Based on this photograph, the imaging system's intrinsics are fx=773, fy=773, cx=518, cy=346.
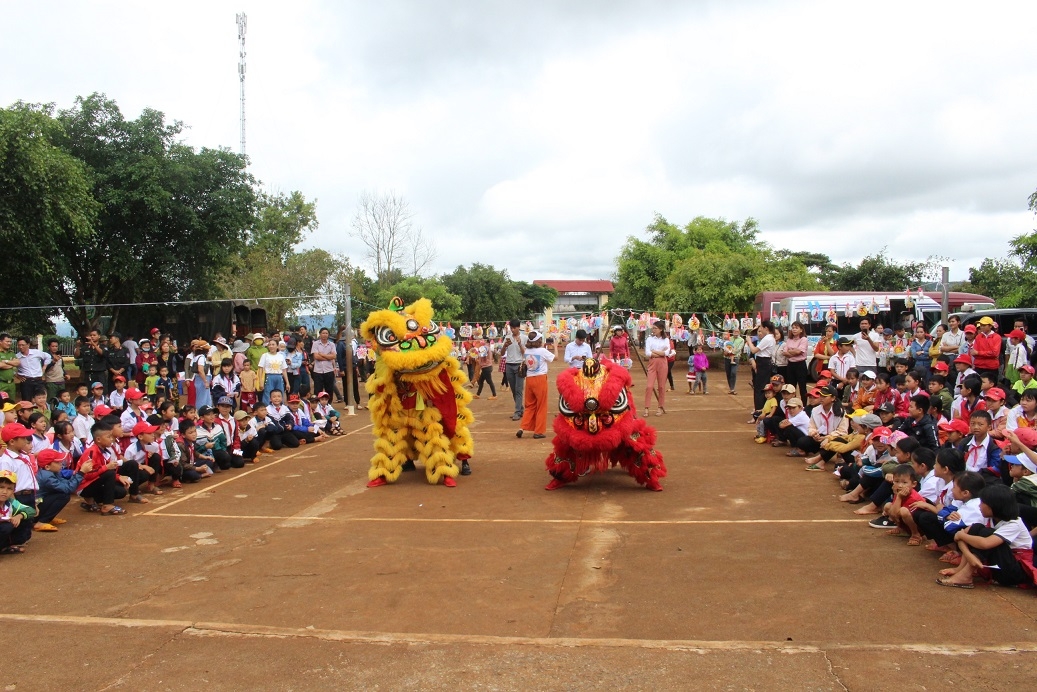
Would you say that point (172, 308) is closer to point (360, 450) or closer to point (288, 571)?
point (360, 450)

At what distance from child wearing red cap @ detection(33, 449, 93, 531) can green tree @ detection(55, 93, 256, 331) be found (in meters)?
13.9

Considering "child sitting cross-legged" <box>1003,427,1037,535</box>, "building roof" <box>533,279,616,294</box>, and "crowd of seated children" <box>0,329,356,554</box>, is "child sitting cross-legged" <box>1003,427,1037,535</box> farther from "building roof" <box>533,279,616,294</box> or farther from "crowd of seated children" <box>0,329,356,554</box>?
"building roof" <box>533,279,616,294</box>

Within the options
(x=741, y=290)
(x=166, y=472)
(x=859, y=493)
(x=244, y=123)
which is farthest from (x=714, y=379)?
(x=244, y=123)

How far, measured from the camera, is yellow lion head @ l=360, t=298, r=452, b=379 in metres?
8.51

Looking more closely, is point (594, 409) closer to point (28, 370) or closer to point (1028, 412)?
point (1028, 412)

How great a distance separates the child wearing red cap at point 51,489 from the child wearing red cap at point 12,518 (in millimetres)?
534

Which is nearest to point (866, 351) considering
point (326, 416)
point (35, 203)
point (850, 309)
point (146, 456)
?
point (850, 309)

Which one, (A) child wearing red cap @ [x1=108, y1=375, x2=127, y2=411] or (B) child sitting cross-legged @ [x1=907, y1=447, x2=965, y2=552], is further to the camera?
(A) child wearing red cap @ [x1=108, y1=375, x2=127, y2=411]

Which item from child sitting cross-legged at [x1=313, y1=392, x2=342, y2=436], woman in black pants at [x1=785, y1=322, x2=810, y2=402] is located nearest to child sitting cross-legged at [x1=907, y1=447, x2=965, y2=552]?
woman in black pants at [x1=785, y1=322, x2=810, y2=402]

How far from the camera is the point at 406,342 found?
8609 mm

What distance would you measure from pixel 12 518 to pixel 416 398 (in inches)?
157

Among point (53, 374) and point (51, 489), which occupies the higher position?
point (53, 374)

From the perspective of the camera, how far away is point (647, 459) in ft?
26.7

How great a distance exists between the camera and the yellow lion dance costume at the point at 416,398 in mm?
8625
